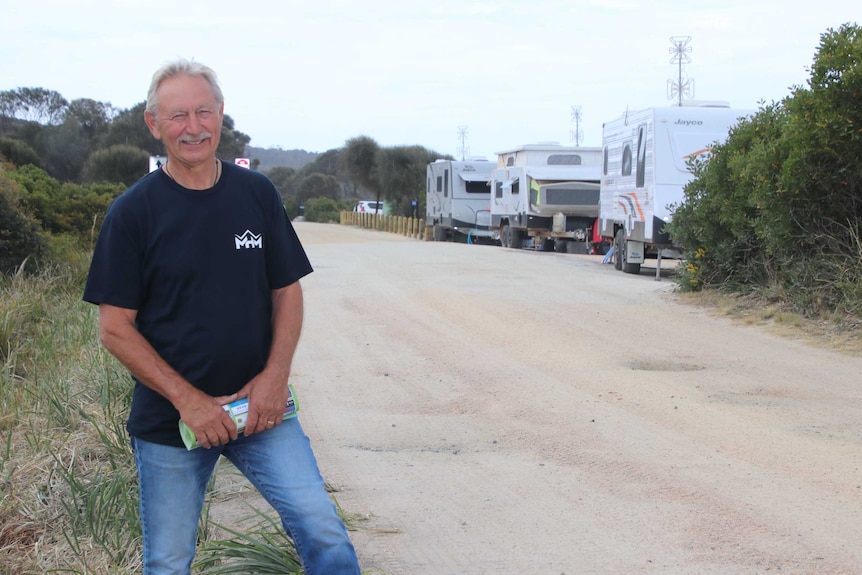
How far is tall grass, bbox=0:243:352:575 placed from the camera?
421 centimetres

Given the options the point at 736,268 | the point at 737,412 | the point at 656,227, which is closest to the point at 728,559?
the point at 737,412

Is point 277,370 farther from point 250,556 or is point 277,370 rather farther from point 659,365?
point 659,365

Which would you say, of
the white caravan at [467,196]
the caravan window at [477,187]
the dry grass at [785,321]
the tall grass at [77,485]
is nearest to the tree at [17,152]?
the white caravan at [467,196]

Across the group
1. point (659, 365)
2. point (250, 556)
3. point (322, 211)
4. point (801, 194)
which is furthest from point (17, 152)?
point (250, 556)

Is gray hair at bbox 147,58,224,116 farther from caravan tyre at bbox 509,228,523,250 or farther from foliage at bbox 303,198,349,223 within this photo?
foliage at bbox 303,198,349,223

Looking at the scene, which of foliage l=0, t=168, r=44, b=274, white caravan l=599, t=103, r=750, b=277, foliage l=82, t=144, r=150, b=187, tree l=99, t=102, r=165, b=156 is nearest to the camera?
foliage l=0, t=168, r=44, b=274

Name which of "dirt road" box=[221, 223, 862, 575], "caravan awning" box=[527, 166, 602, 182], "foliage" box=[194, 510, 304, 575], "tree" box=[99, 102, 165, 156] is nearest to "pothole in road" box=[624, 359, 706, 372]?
"dirt road" box=[221, 223, 862, 575]

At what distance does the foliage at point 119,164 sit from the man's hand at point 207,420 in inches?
1466

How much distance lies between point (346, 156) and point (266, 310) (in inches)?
2381

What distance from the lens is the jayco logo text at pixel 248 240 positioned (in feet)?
10.2

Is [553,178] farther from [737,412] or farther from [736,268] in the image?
[737,412]

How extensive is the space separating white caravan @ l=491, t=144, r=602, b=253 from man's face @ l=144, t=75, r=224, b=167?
23971mm

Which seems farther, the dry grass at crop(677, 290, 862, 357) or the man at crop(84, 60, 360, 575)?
the dry grass at crop(677, 290, 862, 357)

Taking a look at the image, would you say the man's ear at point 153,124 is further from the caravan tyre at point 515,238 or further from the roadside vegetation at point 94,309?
the caravan tyre at point 515,238
